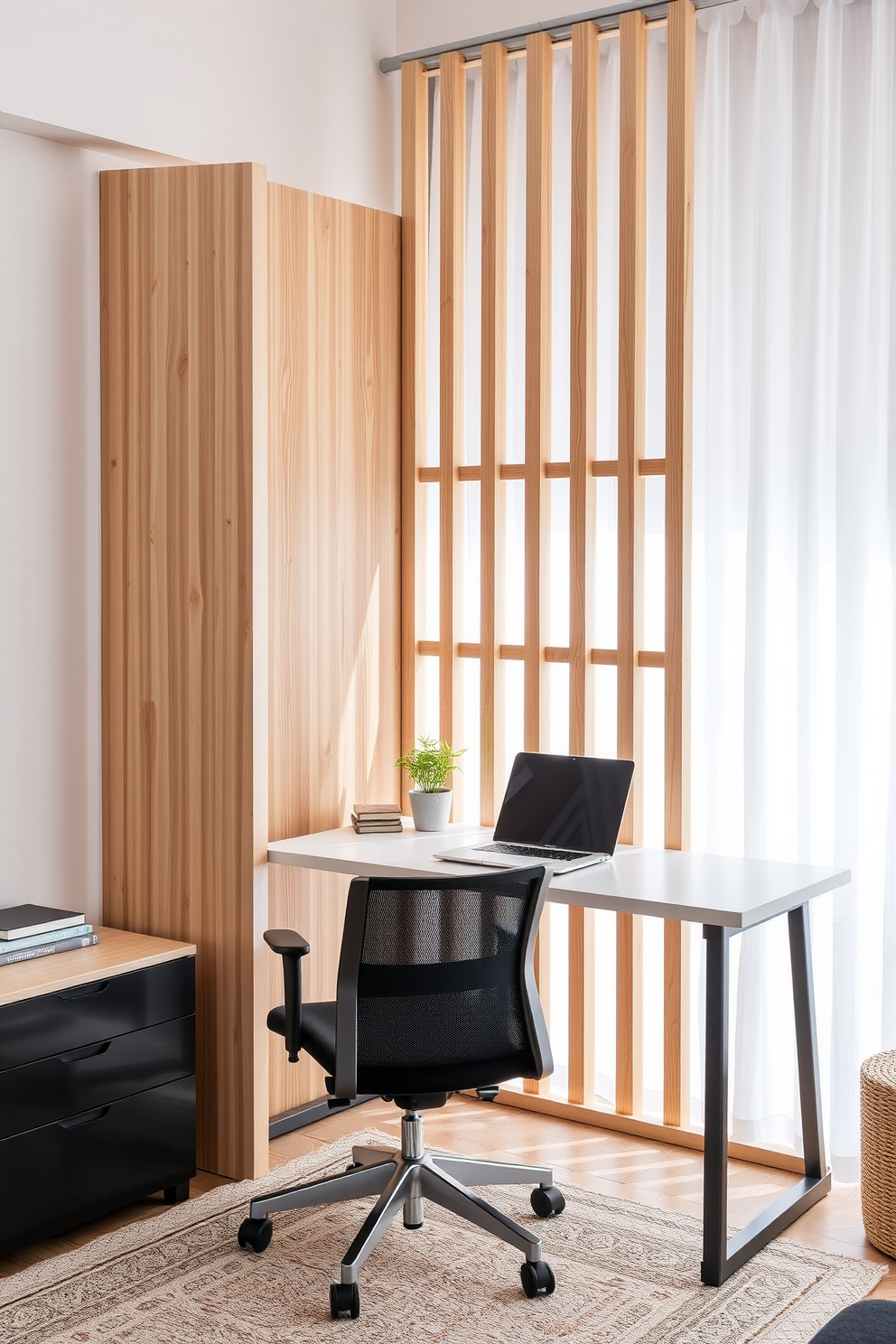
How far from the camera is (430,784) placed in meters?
3.59

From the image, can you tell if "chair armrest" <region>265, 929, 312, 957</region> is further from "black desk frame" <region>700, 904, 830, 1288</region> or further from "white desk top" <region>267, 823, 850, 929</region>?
"black desk frame" <region>700, 904, 830, 1288</region>

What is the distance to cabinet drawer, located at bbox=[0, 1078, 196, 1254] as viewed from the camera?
8.95 ft

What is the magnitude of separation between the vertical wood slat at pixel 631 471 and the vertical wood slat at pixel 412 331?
66 centimetres

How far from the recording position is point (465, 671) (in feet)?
12.8

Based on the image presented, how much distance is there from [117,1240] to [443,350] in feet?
7.91

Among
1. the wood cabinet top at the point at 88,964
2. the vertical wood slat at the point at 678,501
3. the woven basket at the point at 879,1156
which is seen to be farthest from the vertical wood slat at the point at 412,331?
the woven basket at the point at 879,1156

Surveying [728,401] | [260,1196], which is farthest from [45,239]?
[260,1196]

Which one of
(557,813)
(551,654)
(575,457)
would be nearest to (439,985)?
(557,813)

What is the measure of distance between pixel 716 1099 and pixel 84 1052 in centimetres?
133

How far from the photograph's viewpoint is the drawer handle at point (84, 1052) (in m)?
2.85

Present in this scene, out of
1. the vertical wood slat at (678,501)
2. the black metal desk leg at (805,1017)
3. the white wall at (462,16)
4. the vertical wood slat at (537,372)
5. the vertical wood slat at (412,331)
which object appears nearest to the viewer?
the black metal desk leg at (805,1017)

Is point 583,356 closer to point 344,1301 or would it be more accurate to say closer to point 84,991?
point 84,991

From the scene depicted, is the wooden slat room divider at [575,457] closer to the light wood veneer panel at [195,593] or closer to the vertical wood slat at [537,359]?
the vertical wood slat at [537,359]

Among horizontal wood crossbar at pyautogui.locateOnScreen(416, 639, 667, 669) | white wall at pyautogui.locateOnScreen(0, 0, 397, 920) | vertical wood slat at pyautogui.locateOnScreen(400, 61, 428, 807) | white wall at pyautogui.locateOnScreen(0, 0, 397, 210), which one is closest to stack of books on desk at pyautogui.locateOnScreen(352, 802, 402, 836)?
vertical wood slat at pyautogui.locateOnScreen(400, 61, 428, 807)
